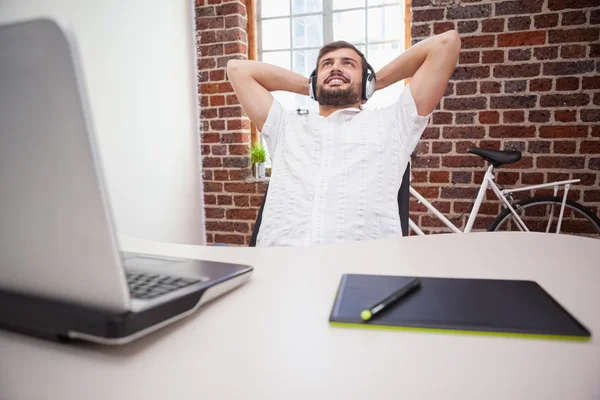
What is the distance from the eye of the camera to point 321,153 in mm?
1460

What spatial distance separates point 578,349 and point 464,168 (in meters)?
2.14

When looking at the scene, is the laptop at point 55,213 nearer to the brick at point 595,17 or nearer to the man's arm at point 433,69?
the man's arm at point 433,69

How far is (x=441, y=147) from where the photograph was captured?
2.45 meters

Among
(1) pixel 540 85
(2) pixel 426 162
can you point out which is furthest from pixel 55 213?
(1) pixel 540 85

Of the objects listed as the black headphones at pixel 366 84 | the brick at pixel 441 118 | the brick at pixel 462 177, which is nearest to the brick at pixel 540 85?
the brick at pixel 441 118

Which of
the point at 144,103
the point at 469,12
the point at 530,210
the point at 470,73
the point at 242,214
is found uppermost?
the point at 469,12

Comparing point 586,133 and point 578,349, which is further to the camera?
point 586,133

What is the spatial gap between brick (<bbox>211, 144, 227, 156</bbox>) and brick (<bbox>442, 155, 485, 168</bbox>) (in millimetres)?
1434

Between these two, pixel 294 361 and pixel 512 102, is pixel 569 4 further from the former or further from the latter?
pixel 294 361

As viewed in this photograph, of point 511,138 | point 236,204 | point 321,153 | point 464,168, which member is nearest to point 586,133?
point 511,138

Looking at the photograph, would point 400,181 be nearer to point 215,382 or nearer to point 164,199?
point 215,382

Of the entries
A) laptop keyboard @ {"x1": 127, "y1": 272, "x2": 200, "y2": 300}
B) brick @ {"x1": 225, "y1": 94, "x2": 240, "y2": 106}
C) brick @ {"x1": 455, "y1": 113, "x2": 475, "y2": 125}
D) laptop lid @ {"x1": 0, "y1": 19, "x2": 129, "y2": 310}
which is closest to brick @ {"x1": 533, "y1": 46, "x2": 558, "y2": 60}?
brick @ {"x1": 455, "y1": 113, "x2": 475, "y2": 125}

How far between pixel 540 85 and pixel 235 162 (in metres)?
1.89

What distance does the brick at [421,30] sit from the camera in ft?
7.86
